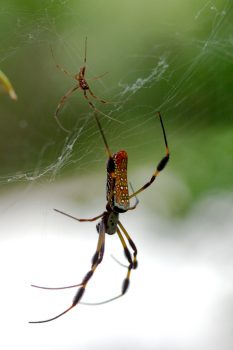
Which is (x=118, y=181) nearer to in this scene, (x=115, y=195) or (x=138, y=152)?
(x=115, y=195)

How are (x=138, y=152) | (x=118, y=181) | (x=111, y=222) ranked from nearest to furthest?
(x=118, y=181)
(x=111, y=222)
(x=138, y=152)

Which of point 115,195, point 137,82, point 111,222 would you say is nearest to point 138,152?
point 137,82

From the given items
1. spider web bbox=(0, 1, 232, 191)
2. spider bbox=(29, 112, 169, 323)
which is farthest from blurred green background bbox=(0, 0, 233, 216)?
spider bbox=(29, 112, 169, 323)

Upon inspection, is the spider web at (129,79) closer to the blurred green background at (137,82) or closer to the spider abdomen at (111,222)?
the blurred green background at (137,82)

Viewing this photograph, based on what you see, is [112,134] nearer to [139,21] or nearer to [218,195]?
[218,195]

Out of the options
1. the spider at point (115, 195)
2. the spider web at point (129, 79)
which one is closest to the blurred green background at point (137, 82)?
the spider web at point (129, 79)

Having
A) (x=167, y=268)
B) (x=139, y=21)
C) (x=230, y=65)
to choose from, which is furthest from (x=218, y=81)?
(x=167, y=268)
